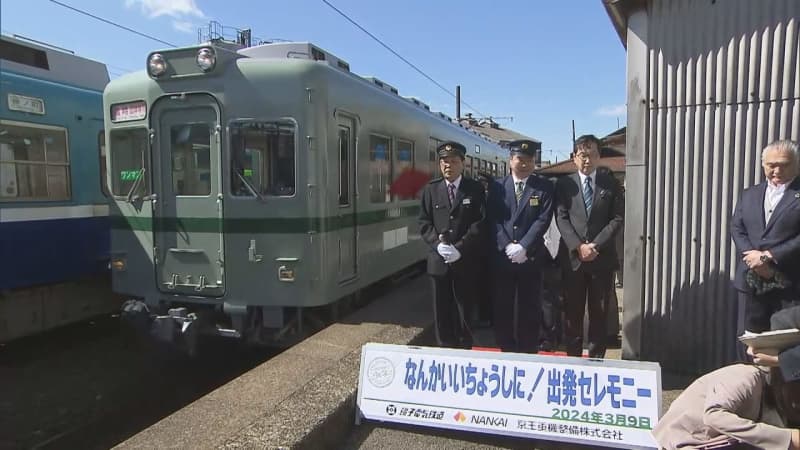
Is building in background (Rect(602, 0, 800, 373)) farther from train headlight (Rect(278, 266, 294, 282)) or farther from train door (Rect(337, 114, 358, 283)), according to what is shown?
train headlight (Rect(278, 266, 294, 282))

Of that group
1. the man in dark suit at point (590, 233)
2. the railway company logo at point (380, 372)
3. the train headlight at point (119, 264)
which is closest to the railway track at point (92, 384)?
the train headlight at point (119, 264)

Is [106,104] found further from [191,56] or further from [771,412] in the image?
[771,412]

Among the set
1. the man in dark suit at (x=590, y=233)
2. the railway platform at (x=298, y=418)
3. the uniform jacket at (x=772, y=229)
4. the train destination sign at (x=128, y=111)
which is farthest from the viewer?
the train destination sign at (x=128, y=111)

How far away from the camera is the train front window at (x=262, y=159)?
16.6ft

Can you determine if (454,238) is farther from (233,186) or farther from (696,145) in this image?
(233,186)

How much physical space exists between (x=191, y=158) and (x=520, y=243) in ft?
10.8

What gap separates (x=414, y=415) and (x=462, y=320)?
1147 millimetres

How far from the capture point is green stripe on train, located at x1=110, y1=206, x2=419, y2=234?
5.05m

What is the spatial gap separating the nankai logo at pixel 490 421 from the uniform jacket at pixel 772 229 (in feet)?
5.80

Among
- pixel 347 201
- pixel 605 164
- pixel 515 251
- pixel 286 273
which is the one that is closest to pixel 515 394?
pixel 515 251

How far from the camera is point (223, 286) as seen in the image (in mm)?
5227

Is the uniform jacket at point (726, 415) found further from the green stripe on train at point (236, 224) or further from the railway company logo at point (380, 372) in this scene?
the green stripe on train at point (236, 224)

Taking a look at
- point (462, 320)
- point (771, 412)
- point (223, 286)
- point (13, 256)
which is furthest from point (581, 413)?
point (13, 256)

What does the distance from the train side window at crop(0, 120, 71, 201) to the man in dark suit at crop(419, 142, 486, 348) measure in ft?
15.0
